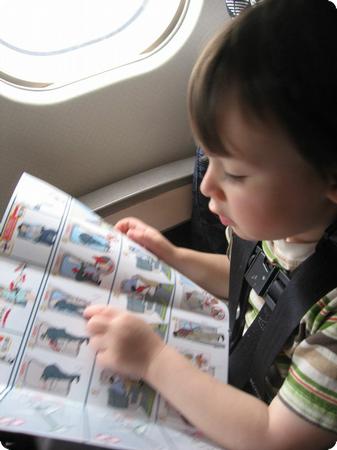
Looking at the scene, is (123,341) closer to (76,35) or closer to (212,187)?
(212,187)

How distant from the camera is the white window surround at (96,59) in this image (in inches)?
37.3

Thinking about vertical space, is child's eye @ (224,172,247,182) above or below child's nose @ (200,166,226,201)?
above

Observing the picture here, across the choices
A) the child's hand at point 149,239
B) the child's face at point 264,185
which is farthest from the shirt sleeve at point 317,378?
the child's hand at point 149,239

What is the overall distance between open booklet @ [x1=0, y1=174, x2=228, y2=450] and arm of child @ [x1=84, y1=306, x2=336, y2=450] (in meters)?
0.02

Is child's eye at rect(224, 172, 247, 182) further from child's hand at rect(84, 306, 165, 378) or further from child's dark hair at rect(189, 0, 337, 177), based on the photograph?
child's hand at rect(84, 306, 165, 378)

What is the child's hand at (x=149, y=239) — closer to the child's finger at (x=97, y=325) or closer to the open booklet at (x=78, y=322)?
the open booklet at (x=78, y=322)

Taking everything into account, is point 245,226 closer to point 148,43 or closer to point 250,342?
point 250,342

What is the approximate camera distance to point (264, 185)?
21.9 inches

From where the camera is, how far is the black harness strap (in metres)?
0.61

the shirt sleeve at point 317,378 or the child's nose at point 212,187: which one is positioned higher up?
the child's nose at point 212,187

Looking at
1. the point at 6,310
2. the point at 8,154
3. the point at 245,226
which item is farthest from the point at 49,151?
the point at 245,226

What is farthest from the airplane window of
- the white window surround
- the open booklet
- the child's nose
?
the child's nose

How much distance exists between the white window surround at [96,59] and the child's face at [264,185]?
→ 0.48 m

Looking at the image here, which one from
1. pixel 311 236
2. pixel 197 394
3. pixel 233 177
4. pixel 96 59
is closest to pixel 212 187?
pixel 233 177
